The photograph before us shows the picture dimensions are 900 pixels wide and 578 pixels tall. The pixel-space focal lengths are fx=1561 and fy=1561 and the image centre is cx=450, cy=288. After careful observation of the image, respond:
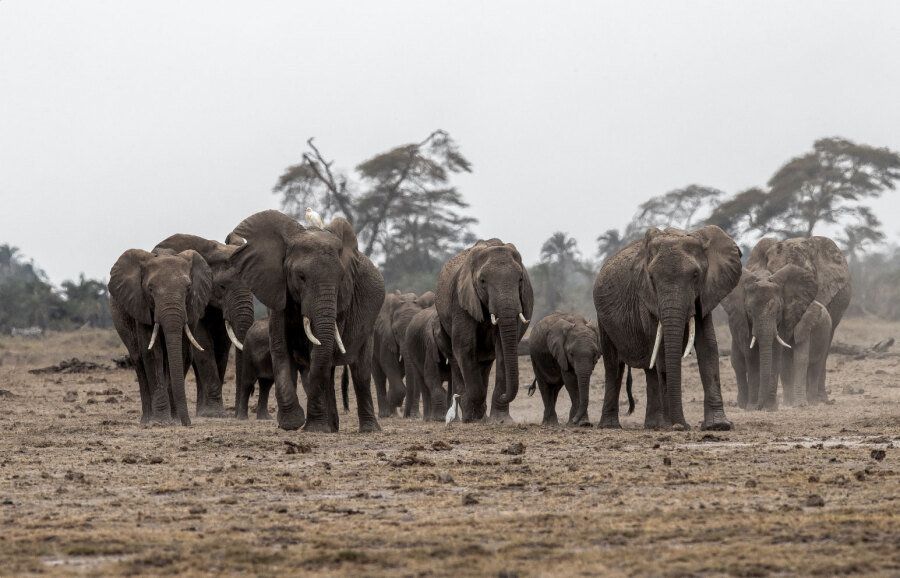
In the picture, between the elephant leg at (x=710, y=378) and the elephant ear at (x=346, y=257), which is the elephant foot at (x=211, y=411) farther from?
the elephant leg at (x=710, y=378)

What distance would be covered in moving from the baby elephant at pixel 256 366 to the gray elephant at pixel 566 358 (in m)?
3.68

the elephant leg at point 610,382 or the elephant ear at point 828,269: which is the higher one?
the elephant ear at point 828,269

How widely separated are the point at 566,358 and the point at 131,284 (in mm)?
5178

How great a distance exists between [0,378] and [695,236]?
18.6m

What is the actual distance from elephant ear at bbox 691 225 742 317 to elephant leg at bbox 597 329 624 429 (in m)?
1.65

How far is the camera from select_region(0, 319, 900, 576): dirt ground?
285 inches

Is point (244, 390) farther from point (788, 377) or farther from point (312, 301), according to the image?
point (788, 377)

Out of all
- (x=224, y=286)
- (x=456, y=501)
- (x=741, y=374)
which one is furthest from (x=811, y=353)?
(x=456, y=501)

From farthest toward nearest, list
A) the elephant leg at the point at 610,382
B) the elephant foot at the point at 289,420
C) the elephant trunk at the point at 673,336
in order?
1. the elephant leg at the point at 610,382
2. the elephant foot at the point at 289,420
3. the elephant trunk at the point at 673,336

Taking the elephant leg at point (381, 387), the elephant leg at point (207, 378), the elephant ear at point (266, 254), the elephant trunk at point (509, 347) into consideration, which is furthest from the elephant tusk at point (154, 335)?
the elephant leg at point (381, 387)

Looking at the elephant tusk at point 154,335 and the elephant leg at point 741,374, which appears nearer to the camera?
the elephant tusk at point 154,335

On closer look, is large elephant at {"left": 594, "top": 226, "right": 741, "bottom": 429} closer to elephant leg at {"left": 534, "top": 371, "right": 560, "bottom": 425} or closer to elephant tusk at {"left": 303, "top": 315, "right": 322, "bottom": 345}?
elephant leg at {"left": 534, "top": 371, "right": 560, "bottom": 425}

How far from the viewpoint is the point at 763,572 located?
6.83 meters

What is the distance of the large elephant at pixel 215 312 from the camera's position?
Answer: 2038 cm
